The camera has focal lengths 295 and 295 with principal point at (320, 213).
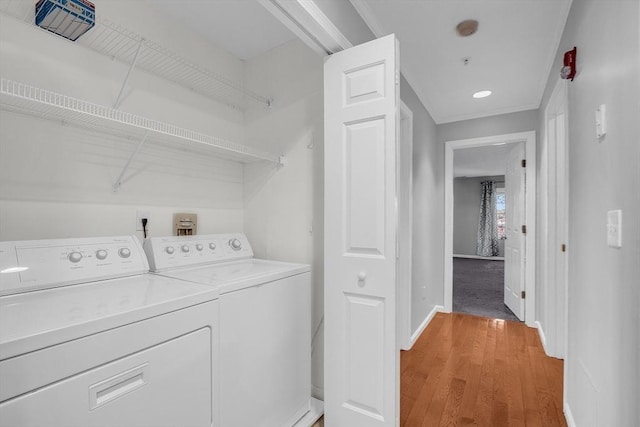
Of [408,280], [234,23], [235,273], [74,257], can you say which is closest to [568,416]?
[408,280]

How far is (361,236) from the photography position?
1514mm

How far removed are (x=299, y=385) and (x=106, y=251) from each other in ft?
3.94

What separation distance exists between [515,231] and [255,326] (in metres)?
3.46

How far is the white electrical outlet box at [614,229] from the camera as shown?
99 centimetres

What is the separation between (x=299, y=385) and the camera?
1.65 m

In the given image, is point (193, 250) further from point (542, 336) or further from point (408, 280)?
point (542, 336)

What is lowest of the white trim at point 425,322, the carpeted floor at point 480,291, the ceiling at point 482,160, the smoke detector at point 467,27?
the carpeted floor at point 480,291

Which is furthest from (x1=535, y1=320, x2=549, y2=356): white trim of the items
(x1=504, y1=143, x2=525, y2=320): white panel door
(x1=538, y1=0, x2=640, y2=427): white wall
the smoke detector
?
the smoke detector

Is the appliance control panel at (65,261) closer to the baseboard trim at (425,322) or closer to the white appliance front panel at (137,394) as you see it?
the white appliance front panel at (137,394)

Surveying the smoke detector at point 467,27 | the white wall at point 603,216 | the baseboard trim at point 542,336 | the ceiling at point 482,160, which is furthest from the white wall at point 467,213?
the white wall at point 603,216

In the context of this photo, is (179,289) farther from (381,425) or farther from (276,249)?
(381,425)

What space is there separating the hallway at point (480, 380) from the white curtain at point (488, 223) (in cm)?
617

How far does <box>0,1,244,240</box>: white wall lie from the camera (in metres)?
1.25

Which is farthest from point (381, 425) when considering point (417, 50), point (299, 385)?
point (417, 50)
